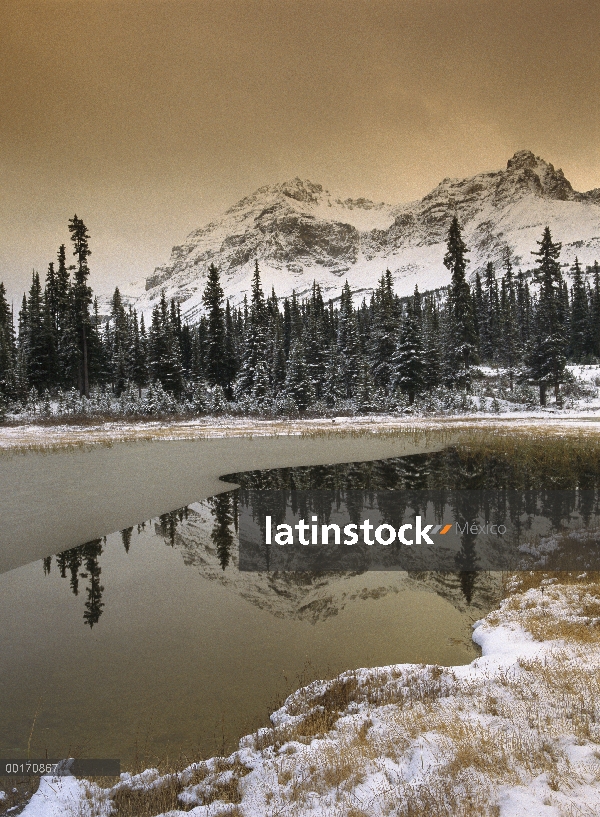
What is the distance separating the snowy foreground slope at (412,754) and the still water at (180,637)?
0.78 metres

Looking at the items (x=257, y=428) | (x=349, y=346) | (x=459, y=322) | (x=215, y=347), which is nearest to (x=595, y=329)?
(x=459, y=322)

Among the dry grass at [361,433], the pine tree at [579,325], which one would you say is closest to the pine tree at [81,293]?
the dry grass at [361,433]

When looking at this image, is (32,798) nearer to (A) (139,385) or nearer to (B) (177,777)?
(B) (177,777)

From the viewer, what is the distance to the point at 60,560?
44.1 feet

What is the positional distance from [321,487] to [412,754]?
634 inches

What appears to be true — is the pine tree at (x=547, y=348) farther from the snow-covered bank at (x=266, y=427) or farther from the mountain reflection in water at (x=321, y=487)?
the mountain reflection in water at (x=321, y=487)

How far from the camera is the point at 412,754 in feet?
18.8

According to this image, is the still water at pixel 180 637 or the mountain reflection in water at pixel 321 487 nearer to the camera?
the still water at pixel 180 637

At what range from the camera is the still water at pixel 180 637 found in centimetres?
709

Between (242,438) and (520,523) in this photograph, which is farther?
(242,438)

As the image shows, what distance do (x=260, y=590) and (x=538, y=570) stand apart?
6.57 meters

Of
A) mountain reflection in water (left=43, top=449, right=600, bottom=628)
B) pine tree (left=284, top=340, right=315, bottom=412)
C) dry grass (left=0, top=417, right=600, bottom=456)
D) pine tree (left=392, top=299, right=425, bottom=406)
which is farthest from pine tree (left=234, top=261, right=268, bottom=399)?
mountain reflection in water (left=43, top=449, right=600, bottom=628)

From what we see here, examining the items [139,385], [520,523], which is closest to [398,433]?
[520,523]

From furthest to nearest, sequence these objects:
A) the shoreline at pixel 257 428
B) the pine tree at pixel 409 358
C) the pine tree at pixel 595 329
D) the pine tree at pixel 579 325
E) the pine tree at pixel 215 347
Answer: the pine tree at pixel 579 325 → the pine tree at pixel 595 329 → the pine tree at pixel 215 347 → the pine tree at pixel 409 358 → the shoreline at pixel 257 428
